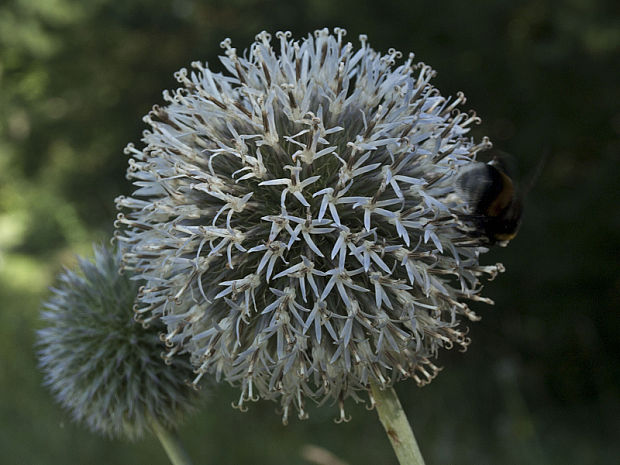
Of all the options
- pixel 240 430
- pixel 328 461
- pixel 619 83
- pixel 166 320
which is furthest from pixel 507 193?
pixel 240 430

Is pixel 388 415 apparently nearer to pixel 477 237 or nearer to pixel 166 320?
pixel 477 237

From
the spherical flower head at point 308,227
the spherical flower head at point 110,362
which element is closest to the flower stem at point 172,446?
the spherical flower head at point 110,362

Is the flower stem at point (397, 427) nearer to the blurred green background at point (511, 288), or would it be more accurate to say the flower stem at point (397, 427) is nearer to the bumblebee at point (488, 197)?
the bumblebee at point (488, 197)

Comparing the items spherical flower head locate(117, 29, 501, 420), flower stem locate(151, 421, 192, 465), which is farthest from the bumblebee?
flower stem locate(151, 421, 192, 465)

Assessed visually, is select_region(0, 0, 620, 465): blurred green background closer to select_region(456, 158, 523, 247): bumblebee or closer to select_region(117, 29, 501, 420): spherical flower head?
select_region(117, 29, 501, 420): spherical flower head

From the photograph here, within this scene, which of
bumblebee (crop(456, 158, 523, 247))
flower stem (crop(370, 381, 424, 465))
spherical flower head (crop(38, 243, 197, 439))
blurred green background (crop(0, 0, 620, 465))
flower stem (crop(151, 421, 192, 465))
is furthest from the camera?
blurred green background (crop(0, 0, 620, 465))

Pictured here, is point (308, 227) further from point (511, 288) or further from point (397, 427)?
point (511, 288)
